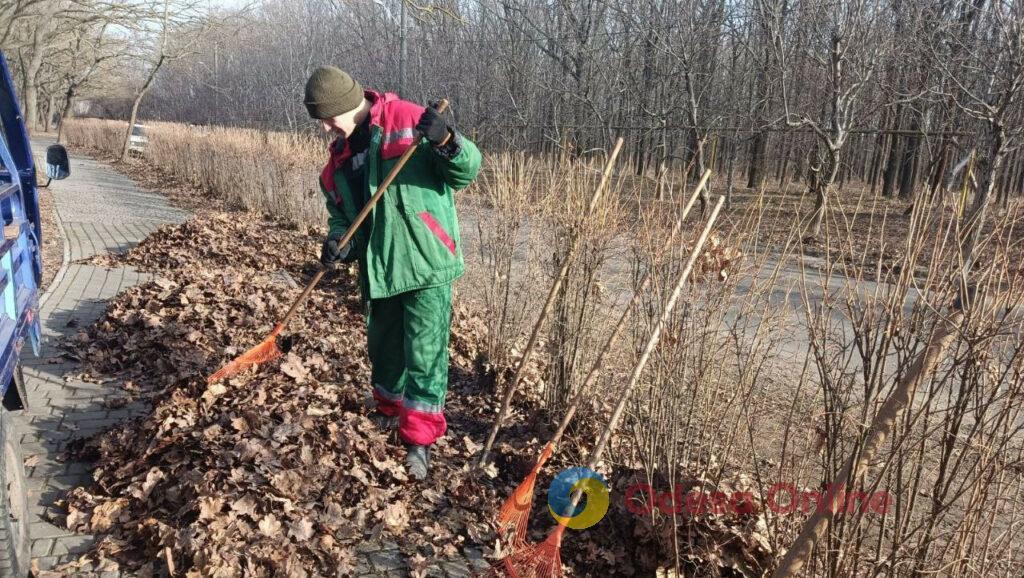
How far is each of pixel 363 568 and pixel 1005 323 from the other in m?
2.50

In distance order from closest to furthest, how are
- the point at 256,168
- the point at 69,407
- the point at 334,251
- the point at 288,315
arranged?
the point at 334,251, the point at 288,315, the point at 69,407, the point at 256,168

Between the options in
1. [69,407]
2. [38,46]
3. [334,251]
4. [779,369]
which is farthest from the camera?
[38,46]

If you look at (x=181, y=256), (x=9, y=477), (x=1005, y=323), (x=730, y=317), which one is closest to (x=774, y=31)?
(x=730, y=317)

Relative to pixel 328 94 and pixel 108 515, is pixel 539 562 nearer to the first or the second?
pixel 108 515

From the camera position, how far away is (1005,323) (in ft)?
5.86

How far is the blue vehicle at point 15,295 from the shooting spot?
2.46 metres

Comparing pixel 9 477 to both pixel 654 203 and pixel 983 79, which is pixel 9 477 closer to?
pixel 654 203

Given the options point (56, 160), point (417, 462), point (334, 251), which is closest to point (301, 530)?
point (417, 462)

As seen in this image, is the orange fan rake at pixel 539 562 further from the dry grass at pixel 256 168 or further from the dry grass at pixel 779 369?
the dry grass at pixel 256 168

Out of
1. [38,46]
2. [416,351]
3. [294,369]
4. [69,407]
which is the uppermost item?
[38,46]

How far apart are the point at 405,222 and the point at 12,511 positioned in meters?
1.93

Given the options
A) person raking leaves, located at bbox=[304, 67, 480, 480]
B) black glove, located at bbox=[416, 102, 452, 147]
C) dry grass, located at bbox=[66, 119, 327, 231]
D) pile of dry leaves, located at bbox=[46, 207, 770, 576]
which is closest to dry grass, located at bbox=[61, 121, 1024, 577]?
pile of dry leaves, located at bbox=[46, 207, 770, 576]

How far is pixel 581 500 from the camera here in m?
3.16

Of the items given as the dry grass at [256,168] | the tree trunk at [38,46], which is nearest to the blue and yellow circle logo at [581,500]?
the dry grass at [256,168]
